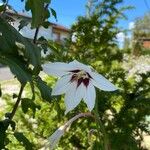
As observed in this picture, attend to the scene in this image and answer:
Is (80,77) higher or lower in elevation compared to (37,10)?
lower

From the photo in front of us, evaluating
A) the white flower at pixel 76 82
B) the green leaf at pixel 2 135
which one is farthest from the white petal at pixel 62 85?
the green leaf at pixel 2 135

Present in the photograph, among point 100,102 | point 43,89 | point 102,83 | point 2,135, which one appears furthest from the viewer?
point 100,102

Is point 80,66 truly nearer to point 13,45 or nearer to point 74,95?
point 74,95

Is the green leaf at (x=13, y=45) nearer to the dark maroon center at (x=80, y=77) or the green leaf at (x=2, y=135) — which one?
the dark maroon center at (x=80, y=77)

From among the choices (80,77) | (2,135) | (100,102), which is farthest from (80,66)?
(100,102)

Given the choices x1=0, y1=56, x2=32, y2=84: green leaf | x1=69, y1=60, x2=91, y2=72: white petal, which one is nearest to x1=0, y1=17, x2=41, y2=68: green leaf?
x1=0, y1=56, x2=32, y2=84: green leaf

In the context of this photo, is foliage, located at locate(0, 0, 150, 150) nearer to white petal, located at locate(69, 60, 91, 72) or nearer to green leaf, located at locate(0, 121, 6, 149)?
green leaf, located at locate(0, 121, 6, 149)

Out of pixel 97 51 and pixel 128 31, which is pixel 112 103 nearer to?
pixel 97 51
